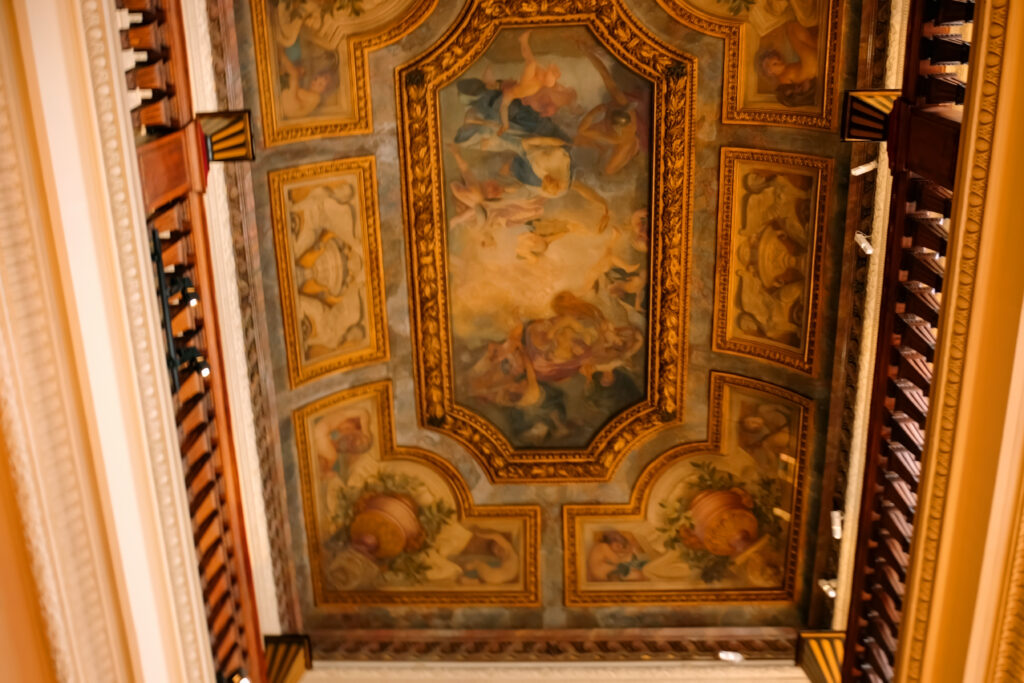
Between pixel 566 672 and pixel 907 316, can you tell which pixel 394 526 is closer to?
pixel 566 672

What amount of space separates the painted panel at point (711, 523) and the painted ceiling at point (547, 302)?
0.08ft

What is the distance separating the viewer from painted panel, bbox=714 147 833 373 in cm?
853

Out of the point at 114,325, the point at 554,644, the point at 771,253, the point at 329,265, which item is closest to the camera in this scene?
the point at 114,325

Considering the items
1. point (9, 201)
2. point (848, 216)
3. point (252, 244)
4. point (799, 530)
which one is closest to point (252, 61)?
point (252, 244)

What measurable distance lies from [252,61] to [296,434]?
328cm

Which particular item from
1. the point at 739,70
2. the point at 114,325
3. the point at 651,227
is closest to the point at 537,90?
the point at 651,227

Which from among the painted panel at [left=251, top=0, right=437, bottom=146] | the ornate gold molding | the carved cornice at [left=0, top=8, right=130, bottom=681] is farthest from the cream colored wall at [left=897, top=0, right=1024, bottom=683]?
the painted panel at [left=251, top=0, right=437, bottom=146]

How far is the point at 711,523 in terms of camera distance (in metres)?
9.88

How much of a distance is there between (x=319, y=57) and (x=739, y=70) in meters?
3.27

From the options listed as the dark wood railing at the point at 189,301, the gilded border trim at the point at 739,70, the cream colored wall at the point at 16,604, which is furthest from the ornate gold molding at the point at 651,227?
the cream colored wall at the point at 16,604

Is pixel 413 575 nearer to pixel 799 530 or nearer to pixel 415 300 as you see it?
pixel 415 300

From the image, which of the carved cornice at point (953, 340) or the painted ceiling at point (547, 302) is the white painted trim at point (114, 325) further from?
the carved cornice at point (953, 340)

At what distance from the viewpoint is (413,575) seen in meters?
10.1

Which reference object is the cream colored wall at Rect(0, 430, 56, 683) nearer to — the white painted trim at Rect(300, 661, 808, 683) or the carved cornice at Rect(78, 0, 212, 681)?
A: the carved cornice at Rect(78, 0, 212, 681)
